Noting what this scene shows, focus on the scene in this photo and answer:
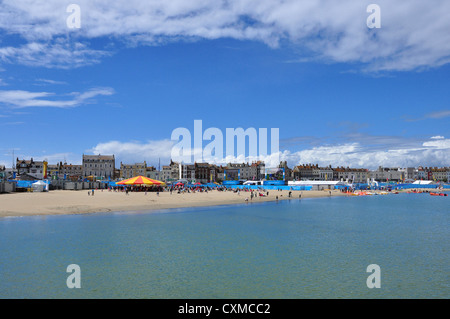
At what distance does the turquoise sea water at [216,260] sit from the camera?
13.4 metres

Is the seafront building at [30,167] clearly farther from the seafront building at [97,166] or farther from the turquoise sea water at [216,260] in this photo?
the turquoise sea water at [216,260]

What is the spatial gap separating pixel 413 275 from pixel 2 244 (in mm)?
22708

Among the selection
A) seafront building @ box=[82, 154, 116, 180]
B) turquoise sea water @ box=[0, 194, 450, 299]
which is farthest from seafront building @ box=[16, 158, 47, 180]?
turquoise sea water @ box=[0, 194, 450, 299]

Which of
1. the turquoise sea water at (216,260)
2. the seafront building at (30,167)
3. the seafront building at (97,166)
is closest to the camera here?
the turquoise sea water at (216,260)

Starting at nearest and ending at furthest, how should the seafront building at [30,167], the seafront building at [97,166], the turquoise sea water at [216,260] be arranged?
the turquoise sea water at [216,260] → the seafront building at [30,167] → the seafront building at [97,166]

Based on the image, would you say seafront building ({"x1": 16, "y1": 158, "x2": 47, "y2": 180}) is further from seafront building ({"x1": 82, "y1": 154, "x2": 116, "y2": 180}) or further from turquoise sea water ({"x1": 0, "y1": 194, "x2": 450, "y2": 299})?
turquoise sea water ({"x1": 0, "y1": 194, "x2": 450, "y2": 299})

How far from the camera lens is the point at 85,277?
1460 centimetres

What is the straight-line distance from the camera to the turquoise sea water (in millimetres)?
13367

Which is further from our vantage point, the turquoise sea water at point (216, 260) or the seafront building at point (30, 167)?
the seafront building at point (30, 167)

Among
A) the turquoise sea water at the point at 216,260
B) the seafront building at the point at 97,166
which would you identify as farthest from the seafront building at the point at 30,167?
the turquoise sea water at the point at 216,260

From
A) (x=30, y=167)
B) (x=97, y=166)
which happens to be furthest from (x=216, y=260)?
(x=30, y=167)

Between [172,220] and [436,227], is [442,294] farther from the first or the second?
[172,220]

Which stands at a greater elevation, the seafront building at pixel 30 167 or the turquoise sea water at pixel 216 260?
the seafront building at pixel 30 167
